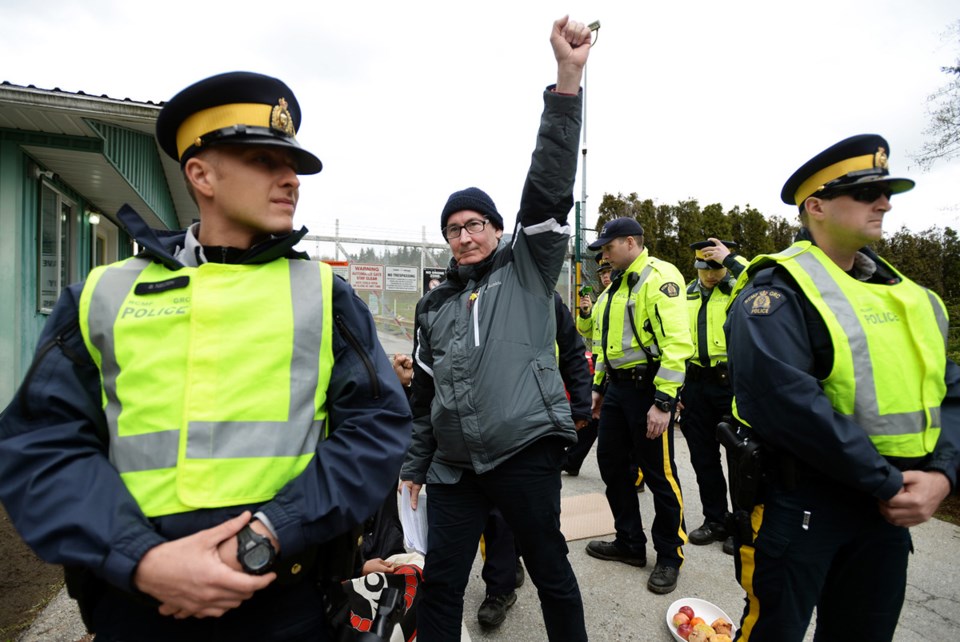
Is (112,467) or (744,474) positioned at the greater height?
(112,467)

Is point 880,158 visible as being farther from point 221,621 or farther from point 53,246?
point 53,246

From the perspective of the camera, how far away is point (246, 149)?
1.31m

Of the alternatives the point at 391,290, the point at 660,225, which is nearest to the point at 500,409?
the point at 391,290

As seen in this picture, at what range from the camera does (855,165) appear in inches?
73.8

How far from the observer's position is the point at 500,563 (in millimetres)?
3000

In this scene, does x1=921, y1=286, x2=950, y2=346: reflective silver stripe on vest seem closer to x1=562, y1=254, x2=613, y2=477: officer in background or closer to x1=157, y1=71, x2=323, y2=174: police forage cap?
x1=157, y1=71, x2=323, y2=174: police forage cap

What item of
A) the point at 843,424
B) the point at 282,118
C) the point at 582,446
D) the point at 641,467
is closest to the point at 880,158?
the point at 843,424

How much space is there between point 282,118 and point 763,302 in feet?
5.45

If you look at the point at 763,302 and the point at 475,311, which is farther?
the point at 475,311

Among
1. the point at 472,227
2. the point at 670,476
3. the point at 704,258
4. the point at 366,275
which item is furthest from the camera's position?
the point at 366,275

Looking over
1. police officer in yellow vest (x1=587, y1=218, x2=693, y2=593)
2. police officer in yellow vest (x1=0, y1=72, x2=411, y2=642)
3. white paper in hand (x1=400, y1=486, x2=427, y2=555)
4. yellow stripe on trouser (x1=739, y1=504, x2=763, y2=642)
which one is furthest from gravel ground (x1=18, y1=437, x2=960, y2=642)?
police officer in yellow vest (x1=0, y1=72, x2=411, y2=642)

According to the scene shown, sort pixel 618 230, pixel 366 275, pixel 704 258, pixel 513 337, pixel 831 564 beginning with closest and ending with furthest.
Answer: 1. pixel 831 564
2. pixel 513 337
3. pixel 618 230
4. pixel 704 258
5. pixel 366 275

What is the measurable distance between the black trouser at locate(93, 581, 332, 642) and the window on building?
20.0ft

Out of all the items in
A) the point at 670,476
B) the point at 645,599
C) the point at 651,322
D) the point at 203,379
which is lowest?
the point at 645,599
